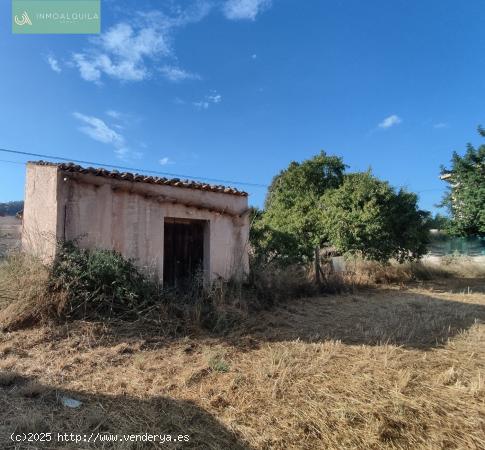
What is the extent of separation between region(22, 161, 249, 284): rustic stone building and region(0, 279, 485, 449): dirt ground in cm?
193

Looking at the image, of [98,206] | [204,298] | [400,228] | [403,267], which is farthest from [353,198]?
[98,206]

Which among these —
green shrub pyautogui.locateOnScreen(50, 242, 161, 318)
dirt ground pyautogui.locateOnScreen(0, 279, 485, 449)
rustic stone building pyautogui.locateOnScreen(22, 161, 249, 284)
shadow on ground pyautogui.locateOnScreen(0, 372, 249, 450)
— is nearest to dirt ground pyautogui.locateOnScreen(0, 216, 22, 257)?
rustic stone building pyautogui.locateOnScreen(22, 161, 249, 284)

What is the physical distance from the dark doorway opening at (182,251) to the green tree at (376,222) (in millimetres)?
6312

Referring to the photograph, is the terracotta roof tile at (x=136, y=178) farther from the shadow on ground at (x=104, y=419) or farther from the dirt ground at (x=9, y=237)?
the shadow on ground at (x=104, y=419)

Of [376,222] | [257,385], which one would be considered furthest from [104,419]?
[376,222]

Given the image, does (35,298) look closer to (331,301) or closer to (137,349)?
(137,349)

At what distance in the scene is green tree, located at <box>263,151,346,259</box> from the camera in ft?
47.4

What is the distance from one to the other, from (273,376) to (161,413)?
148 cm

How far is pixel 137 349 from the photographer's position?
5484 mm

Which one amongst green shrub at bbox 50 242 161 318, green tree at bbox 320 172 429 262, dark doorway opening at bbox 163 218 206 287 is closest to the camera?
green shrub at bbox 50 242 161 318

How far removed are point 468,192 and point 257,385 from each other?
Answer: 15.0m

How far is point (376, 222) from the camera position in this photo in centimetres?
1275

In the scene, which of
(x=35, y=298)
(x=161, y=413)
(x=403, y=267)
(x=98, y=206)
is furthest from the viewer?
(x=403, y=267)

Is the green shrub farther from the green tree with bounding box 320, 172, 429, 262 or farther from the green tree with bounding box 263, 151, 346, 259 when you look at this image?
the green tree with bounding box 320, 172, 429, 262
